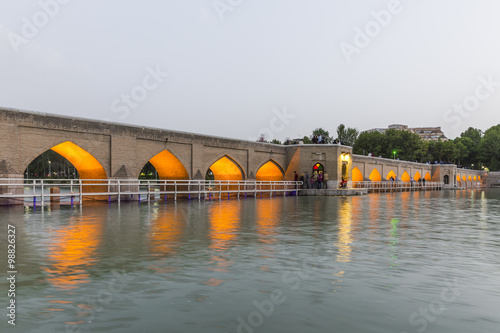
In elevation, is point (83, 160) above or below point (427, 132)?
below

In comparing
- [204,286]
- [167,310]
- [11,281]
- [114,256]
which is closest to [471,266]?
[204,286]

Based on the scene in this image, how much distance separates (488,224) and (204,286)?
10294mm

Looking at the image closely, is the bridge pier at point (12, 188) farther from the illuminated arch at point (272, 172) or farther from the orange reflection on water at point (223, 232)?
the illuminated arch at point (272, 172)

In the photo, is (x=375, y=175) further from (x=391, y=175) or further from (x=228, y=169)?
(x=228, y=169)

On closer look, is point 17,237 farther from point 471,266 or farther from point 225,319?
point 471,266

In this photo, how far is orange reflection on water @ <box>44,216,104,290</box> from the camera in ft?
18.1

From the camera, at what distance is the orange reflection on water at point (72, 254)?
18.1 feet

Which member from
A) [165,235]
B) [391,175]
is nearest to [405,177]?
[391,175]

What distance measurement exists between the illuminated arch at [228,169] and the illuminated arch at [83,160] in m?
10.5

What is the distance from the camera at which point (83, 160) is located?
2350 cm

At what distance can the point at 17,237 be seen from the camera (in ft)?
29.6

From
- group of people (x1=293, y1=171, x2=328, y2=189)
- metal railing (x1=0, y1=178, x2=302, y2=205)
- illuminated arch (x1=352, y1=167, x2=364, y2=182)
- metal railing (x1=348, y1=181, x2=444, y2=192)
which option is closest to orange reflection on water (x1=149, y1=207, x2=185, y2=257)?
metal railing (x1=0, y1=178, x2=302, y2=205)

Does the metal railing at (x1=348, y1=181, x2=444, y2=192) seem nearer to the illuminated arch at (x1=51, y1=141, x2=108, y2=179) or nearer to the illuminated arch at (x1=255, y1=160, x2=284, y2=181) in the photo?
the illuminated arch at (x1=255, y1=160, x2=284, y2=181)

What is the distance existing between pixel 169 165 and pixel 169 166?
0.33 ft
